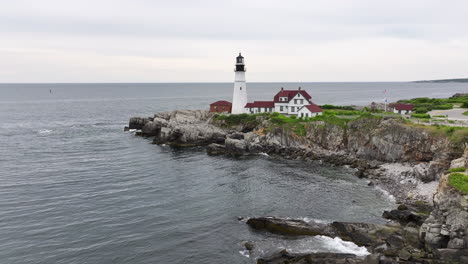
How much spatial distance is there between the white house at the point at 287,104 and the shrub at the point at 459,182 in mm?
43174

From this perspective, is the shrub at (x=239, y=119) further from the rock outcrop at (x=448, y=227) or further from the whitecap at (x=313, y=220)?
the rock outcrop at (x=448, y=227)

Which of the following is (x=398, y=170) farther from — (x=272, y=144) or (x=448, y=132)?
(x=272, y=144)

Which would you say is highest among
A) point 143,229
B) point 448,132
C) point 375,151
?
point 448,132

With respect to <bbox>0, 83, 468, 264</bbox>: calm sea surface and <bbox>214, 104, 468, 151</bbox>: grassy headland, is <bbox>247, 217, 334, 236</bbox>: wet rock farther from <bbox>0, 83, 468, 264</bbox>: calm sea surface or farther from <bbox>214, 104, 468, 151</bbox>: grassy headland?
<bbox>214, 104, 468, 151</bbox>: grassy headland

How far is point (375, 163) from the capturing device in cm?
5094

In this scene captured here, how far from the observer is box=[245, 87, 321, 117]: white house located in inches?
2963

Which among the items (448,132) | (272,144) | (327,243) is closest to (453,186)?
(327,243)

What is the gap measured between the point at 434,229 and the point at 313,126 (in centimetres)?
3642

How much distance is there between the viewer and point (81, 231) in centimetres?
3019

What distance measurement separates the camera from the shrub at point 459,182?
89.0 ft

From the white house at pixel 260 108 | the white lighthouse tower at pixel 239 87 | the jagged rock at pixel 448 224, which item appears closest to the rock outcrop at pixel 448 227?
the jagged rock at pixel 448 224

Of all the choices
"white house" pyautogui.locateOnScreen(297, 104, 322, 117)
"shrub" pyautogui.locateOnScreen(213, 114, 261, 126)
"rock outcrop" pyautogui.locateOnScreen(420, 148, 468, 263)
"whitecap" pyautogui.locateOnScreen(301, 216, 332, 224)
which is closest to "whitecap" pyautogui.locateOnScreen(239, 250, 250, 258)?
"whitecap" pyautogui.locateOnScreen(301, 216, 332, 224)

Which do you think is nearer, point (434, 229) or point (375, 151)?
point (434, 229)

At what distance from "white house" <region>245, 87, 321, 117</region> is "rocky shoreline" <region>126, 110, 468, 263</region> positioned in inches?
357
